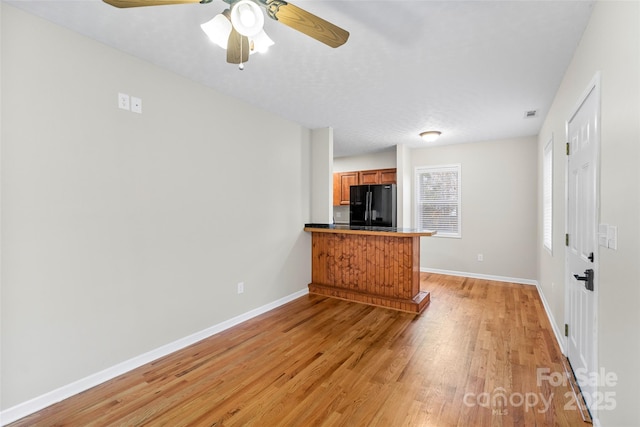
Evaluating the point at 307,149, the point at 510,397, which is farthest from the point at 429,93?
the point at 510,397

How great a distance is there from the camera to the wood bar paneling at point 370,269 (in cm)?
374

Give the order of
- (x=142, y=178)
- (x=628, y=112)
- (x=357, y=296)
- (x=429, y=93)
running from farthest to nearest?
(x=357, y=296), (x=429, y=93), (x=142, y=178), (x=628, y=112)

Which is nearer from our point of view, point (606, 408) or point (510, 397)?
point (606, 408)

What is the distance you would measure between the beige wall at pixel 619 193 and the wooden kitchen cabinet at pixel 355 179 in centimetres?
426

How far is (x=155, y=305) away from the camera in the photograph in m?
2.56

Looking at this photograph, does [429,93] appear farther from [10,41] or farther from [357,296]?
[10,41]

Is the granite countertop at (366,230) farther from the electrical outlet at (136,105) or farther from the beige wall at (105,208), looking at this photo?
the electrical outlet at (136,105)

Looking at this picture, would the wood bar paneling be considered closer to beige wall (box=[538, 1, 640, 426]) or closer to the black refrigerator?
the black refrigerator

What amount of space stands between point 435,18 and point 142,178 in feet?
8.23

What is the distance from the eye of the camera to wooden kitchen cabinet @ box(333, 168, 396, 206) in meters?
6.13

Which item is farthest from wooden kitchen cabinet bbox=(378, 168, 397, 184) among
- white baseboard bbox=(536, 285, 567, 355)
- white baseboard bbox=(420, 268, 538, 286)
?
white baseboard bbox=(536, 285, 567, 355)

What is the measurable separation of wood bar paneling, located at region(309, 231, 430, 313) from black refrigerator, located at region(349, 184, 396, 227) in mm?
1583

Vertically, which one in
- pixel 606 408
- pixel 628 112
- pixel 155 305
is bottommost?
pixel 606 408

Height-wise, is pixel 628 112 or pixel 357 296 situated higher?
pixel 628 112
